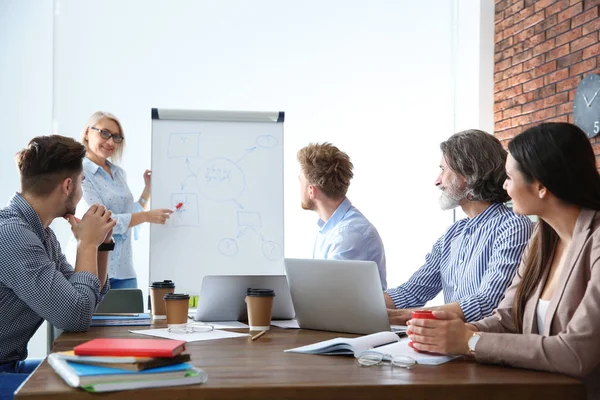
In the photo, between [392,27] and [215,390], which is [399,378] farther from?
[392,27]

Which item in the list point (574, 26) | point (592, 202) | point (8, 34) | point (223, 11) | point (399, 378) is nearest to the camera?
point (399, 378)

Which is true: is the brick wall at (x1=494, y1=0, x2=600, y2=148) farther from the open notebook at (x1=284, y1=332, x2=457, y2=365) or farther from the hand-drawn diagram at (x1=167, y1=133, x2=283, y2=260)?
the open notebook at (x1=284, y1=332, x2=457, y2=365)

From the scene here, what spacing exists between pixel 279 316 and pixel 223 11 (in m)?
3.02

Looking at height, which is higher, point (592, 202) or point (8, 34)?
point (8, 34)

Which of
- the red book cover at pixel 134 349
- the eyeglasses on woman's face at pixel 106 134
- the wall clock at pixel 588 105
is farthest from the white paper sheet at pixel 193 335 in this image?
the wall clock at pixel 588 105

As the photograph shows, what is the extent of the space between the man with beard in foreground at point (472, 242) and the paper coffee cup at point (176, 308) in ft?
2.06

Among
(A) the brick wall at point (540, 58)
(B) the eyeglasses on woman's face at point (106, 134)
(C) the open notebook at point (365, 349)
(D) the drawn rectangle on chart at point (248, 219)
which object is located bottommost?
(C) the open notebook at point (365, 349)

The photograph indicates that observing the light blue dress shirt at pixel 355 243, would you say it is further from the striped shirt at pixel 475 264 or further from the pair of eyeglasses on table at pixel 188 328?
the pair of eyeglasses on table at pixel 188 328

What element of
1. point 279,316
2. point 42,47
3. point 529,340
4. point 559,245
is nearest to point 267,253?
point 279,316

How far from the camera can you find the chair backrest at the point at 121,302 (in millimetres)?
2932

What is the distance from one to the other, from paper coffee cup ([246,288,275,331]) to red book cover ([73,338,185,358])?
700 millimetres

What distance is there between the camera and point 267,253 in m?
3.31

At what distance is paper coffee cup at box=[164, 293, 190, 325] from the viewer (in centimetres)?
203

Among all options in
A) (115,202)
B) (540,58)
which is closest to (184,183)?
(115,202)
